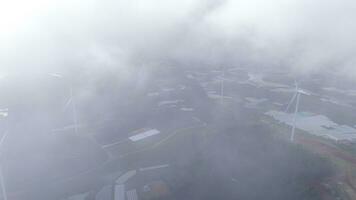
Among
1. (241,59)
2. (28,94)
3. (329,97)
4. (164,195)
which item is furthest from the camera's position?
(241,59)

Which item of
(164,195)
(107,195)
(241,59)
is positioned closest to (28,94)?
(107,195)

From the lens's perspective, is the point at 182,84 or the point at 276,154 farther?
the point at 182,84

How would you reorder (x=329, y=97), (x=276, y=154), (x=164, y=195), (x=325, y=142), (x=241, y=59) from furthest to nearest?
(x=241, y=59)
(x=329, y=97)
(x=325, y=142)
(x=276, y=154)
(x=164, y=195)

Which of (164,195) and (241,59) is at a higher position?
(241,59)

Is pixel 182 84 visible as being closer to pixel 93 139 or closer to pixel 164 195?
pixel 93 139

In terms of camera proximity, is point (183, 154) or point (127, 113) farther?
point (127, 113)

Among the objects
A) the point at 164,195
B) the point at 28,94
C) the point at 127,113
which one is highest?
the point at 28,94

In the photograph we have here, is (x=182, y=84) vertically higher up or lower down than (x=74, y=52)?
lower down

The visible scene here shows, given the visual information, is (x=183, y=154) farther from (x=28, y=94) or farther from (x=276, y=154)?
(x=28, y=94)

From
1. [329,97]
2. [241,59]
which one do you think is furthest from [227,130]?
[241,59]

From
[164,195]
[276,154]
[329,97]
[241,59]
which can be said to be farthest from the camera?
[241,59]
